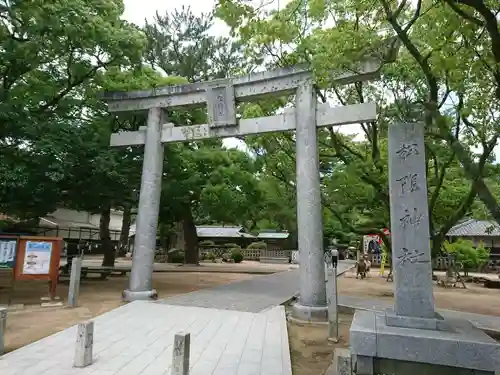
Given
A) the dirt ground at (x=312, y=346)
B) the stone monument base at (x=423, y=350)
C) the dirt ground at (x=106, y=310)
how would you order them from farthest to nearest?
the dirt ground at (x=106, y=310) < the dirt ground at (x=312, y=346) < the stone monument base at (x=423, y=350)

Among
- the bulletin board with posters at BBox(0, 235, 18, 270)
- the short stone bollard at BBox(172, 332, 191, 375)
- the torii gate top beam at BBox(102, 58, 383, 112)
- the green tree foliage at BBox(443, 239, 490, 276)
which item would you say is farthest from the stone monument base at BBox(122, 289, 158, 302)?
the green tree foliage at BBox(443, 239, 490, 276)

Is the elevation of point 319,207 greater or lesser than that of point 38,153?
lesser

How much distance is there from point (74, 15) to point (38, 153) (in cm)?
394

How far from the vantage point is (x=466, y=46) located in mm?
7270

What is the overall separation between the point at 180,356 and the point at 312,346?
3.43 m

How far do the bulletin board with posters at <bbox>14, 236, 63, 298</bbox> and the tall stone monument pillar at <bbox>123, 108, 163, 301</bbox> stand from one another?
6.63ft

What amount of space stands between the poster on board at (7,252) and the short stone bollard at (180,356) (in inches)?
280

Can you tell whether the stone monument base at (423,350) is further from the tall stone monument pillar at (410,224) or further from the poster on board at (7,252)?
the poster on board at (7,252)

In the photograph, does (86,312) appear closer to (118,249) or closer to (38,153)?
(38,153)

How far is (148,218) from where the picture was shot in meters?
10.8

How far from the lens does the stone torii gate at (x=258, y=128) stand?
8906 millimetres

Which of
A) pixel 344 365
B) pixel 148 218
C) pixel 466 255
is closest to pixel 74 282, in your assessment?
pixel 148 218

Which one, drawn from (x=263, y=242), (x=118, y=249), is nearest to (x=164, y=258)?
(x=118, y=249)

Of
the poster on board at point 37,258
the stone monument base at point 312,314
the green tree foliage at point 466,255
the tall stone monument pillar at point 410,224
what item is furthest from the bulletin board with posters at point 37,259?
the green tree foliage at point 466,255
